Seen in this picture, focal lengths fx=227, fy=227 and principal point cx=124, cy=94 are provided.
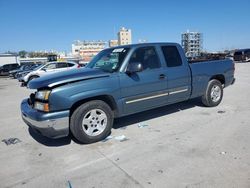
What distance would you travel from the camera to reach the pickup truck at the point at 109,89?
3.97 metres

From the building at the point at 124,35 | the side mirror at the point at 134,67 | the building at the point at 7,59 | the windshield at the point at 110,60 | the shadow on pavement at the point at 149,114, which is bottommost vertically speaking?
the shadow on pavement at the point at 149,114

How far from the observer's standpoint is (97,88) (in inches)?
168

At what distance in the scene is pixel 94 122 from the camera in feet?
14.5

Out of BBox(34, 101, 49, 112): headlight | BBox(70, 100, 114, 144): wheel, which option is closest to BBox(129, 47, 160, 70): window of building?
BBox(70, 100, 114, 144): wheel

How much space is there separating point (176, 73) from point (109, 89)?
6.24 ft

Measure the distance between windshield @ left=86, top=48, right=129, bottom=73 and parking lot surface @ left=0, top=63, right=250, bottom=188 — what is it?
4.66ft

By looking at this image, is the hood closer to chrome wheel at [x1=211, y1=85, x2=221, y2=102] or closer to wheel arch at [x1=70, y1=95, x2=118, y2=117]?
wheel arch at [x1=70, y1=95, x2=118, y2=117]

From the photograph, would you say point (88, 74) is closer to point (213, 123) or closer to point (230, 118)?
point (213, 123)

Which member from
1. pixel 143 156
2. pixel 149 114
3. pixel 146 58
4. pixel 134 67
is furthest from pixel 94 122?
pixel 149 114

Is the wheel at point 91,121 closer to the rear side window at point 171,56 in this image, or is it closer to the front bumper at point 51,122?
the front bumper at point 51,122

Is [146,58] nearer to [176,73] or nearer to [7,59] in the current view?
[176,73]

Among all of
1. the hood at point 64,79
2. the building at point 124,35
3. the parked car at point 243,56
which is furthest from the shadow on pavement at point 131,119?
the building at point 124,35

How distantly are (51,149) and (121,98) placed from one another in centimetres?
166

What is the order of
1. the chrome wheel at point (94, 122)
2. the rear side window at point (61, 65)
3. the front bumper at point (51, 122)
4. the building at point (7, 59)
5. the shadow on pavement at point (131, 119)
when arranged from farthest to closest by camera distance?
the building at point (7, 59)
the rear side window at point (61, 65)
the shadow on pavement at point (131, 119)
the chrome wheel at point (94, 122)
the front bumper at point (51, 122)
